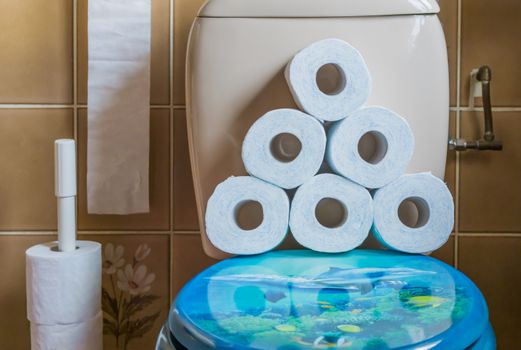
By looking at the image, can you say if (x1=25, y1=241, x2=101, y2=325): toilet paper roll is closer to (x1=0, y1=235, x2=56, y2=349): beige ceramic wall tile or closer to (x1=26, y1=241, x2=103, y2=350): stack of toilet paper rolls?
(x1=26, y1=241, x2=103, y2=350): stack of toilet paper rolls

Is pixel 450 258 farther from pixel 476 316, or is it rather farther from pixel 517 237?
pixel 476 316

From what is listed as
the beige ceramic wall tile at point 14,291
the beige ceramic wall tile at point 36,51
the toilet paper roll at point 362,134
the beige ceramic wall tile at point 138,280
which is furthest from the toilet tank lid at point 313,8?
the beige ceramic wall tile at point 14,291

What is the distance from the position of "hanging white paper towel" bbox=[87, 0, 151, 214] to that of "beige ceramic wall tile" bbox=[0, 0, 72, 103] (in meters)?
0.06

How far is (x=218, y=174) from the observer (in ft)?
3.34

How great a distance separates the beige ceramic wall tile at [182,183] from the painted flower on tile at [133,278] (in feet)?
0.38

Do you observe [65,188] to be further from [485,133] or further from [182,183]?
[485,133]

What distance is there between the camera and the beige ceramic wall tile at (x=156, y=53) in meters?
1.24

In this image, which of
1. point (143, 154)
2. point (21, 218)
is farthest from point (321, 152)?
point (21, 218)

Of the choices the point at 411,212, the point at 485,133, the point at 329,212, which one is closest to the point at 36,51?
the point at 329,212

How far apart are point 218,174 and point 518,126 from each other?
0.64 m

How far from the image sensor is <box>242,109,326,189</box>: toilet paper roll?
895 mm

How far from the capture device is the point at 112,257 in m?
1.28

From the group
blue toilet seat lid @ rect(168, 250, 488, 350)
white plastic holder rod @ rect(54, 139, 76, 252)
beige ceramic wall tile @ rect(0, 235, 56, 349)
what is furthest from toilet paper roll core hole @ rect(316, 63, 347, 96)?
beige ceramic wall tile @ rect(0, 235, 56, 349)

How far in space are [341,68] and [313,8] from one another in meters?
0.14
